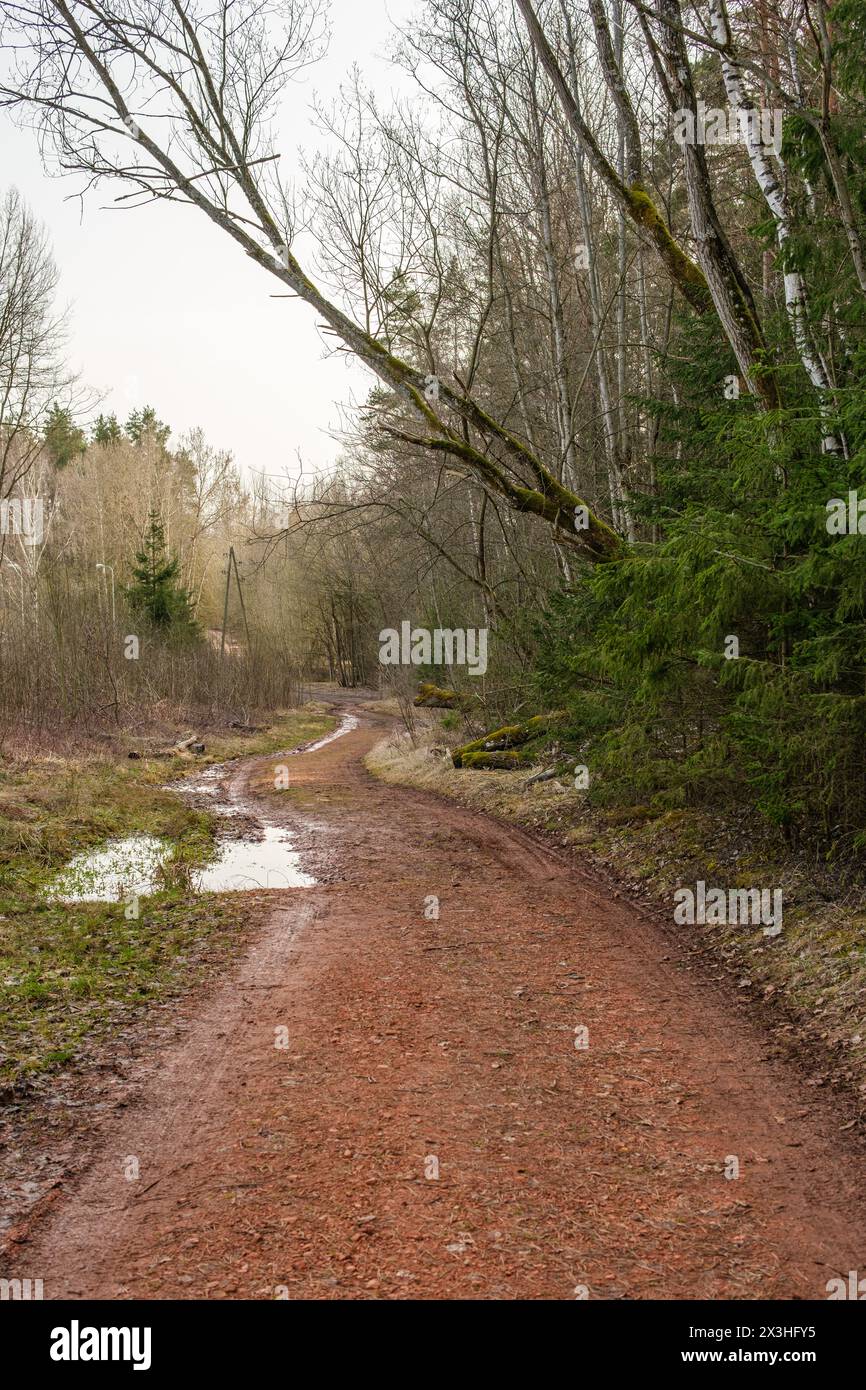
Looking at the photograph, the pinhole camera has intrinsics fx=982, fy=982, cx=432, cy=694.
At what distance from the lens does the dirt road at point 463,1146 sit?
3.43m

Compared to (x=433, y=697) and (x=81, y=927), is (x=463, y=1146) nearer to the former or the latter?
(x=81, y=927)

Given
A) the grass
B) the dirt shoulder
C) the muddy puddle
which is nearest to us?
the dirt shoulder

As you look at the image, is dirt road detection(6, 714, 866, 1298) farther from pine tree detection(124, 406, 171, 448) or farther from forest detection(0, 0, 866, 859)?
pine tree detection(124, 406, 171, 448)

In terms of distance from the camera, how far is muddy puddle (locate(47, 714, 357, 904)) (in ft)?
30.3

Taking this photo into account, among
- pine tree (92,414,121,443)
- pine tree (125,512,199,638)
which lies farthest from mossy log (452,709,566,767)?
pine tree (92,414,121,443)

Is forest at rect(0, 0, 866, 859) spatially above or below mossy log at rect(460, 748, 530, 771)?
above

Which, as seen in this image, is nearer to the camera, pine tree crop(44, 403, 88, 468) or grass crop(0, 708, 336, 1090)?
grass crop(0, 708, 336, 1090)

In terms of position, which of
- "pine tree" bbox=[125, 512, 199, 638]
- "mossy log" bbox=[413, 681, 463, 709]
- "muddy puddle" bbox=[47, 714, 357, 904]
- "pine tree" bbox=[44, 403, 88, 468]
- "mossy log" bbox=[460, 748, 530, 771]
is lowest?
"muddy puddle" bbox=[47, 714, 357, 904]

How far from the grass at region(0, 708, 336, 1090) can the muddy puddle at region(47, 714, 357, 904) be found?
174 mm

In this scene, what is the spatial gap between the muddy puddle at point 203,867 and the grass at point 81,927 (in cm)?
17

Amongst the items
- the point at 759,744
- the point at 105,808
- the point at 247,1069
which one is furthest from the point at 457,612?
the point at 247,1069

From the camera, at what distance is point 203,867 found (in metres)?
10.7

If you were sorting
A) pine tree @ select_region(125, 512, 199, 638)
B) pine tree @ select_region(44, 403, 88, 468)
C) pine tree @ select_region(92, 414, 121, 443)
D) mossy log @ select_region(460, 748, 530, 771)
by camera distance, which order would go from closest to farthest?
mossy log @ select_region(460, 748, 530, 771)
pine tree @ select_region(125, 512, 199, 638)
pine tree @ select_region(44, 403, 88, 468)
pine tree @ select_region(92, 414, 121, 443)
